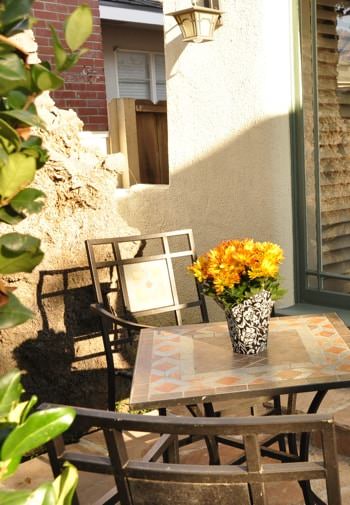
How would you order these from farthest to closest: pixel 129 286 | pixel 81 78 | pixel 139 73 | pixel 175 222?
pixel 139 73, pixel 81 78, pixel 175 222, pixel 129 286

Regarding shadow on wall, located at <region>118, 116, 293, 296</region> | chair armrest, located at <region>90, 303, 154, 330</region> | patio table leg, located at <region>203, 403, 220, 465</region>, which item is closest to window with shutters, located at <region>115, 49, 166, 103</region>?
shadow on wall, located at <region>118, 116, 293, 296</region>

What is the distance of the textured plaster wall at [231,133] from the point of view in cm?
434

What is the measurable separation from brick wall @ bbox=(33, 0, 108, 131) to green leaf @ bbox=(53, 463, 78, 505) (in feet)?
21.9

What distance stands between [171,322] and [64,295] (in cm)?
103

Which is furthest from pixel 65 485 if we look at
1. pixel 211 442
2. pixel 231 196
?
pixel 231 196

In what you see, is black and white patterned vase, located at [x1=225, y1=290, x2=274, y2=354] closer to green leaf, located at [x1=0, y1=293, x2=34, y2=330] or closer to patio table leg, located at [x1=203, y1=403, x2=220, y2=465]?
patio table leg, located at [x1=203, y1=403, x2=220, y2=465]

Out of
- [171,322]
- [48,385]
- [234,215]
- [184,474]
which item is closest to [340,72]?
[234,215]

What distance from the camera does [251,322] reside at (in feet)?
8.39

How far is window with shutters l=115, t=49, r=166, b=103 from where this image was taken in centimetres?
1129

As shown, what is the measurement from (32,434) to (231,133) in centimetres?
397

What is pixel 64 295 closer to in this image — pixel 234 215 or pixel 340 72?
pixel 234 215

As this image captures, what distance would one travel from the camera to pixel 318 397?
2664 millimetres

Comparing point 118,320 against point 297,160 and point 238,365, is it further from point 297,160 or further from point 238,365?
point 297,160

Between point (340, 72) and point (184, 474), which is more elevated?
point (340, 72)
